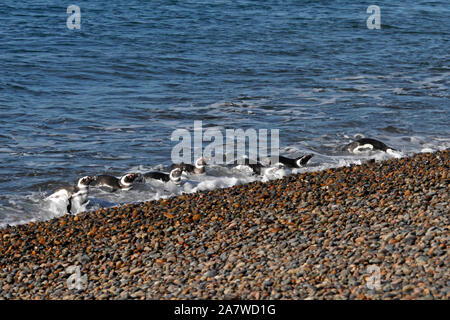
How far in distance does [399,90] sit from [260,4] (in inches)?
614

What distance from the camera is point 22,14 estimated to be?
27734mm

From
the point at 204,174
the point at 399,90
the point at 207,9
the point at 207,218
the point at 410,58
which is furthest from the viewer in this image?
the point at 207,9

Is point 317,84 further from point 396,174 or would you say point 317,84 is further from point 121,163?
point 396,174

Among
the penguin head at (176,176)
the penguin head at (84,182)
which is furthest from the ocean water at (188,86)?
the penguin head at (84,182)

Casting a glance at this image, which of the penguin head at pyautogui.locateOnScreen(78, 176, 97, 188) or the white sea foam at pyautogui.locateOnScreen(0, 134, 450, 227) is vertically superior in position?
the penguin head at pyautogui.locateOnScreen(78, 176, 97, 188)

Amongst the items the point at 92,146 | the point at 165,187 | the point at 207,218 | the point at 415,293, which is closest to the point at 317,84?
the point at 92,146

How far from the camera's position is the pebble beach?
6570 mm

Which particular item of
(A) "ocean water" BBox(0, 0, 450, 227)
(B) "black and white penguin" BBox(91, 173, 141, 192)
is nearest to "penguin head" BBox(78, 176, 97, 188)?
(B) "black and white penguin" BBox(91, 173, 141, 192)

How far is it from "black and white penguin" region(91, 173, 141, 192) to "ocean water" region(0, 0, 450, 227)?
18 cm

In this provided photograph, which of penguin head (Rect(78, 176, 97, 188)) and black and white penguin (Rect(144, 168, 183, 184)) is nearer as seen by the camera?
penguin head (Rect(78, 176, 97, 188))

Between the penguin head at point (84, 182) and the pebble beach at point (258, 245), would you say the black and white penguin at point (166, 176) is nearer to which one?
the penguin head at point (84, 182)

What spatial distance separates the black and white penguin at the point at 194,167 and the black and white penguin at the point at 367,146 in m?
2.84

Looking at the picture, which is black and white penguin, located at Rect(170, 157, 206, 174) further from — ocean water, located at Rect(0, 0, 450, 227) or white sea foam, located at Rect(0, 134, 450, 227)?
ocean water, located at Rect(0, 0, 450, 227)

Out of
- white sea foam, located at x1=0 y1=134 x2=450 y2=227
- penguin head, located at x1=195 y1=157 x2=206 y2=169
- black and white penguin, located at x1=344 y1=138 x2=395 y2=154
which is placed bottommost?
white sea foam, located at x1=0 y1=134 x2=450 y2=227
